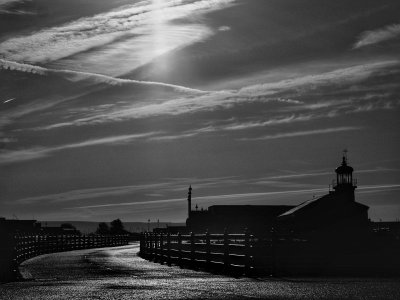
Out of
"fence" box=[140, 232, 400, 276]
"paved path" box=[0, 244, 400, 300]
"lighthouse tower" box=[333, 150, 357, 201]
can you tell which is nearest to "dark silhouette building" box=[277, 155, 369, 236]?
"lighthouse tower" box=[333, 150, 357, 201]

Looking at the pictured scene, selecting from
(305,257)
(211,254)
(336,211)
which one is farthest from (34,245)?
(336,211)

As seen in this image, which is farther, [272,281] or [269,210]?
[269,210]

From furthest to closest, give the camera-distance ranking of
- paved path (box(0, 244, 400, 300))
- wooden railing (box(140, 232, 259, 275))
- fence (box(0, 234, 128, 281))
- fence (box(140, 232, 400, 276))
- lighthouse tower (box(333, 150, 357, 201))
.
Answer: lighthouse tower (box(333, 150, 357, 201))
wooden railing (box(140, 232, 259, 275))
fence (box(140, 232, 400, 276))
fence (box(0, 234, 128, 281))
paved path (box(0, 244, 400, 300))

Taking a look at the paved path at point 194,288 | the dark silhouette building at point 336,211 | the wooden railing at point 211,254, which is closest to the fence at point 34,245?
the paved path at point 194,288

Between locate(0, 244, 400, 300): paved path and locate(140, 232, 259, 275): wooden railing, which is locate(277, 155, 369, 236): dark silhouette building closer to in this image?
locate(140, 232, 259, 275): wooden railing

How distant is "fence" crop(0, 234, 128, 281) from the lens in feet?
85.9

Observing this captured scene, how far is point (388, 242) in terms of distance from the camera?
2964cm

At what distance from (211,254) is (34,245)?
26104 millimetres

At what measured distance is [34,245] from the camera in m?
53.5

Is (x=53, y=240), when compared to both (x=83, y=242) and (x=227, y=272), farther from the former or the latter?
(x=227, y=272)

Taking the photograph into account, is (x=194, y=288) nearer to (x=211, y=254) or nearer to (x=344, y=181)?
(x=211, y=254)

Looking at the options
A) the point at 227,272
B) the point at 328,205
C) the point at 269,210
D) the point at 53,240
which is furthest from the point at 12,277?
the point at 269,210

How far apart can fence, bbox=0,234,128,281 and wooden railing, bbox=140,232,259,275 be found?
23.6ft

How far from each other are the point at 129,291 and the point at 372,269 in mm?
12146
